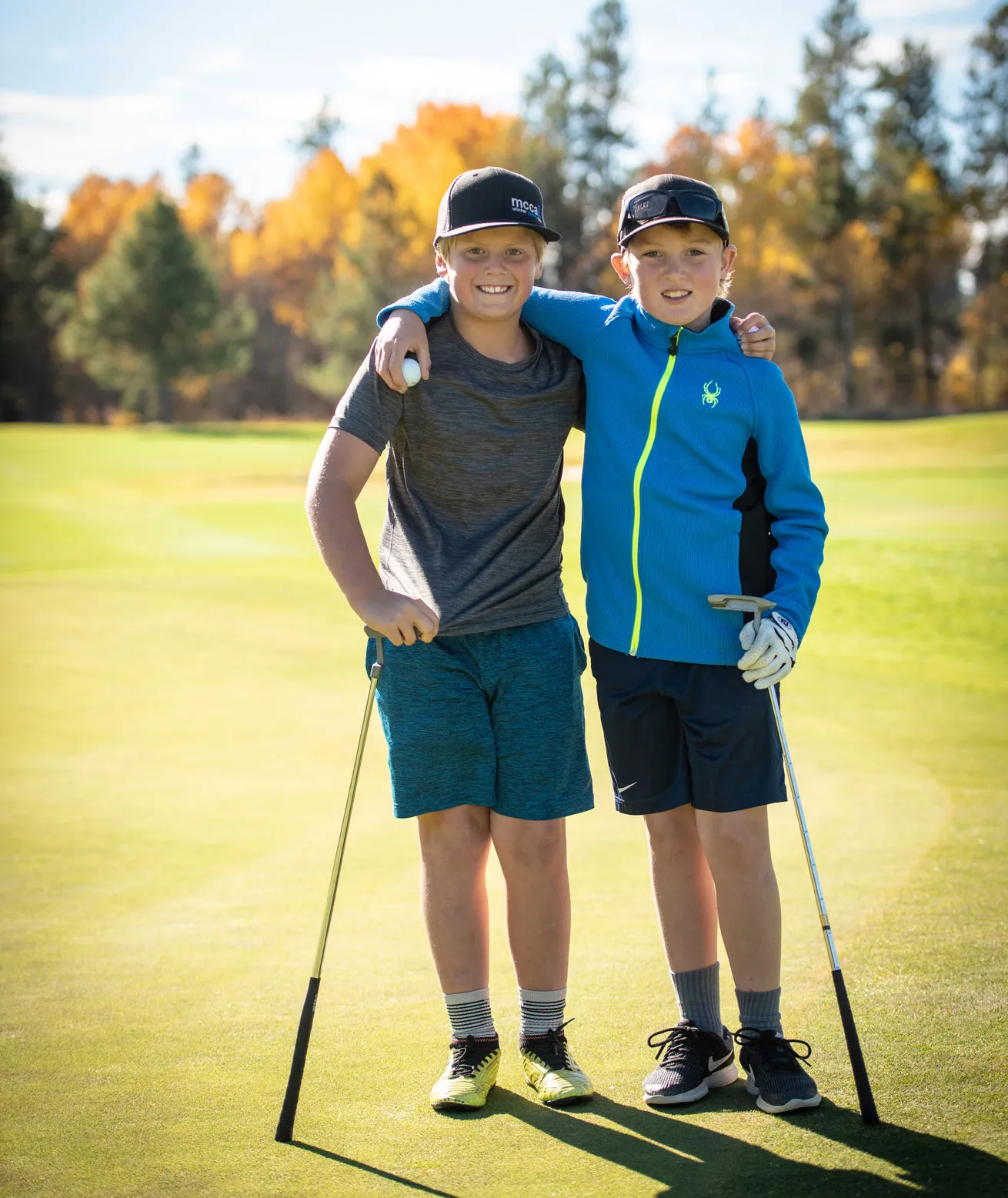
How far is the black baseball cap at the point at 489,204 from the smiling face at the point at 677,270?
21 centimetres

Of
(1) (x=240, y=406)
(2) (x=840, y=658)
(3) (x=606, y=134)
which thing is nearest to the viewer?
(2) (x=840, y=658)

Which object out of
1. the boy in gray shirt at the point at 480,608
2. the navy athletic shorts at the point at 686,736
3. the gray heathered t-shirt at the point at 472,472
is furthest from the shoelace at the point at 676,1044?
the gray heathered t-shirt at the point at 472,472

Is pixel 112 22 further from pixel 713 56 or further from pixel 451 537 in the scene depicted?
pixel 451 537

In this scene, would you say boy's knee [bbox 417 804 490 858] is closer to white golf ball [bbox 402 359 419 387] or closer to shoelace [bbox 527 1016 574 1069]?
shoelace [bbox 527 1016 574 1069]

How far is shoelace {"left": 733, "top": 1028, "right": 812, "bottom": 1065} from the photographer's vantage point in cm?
250

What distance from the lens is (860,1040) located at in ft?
8.63

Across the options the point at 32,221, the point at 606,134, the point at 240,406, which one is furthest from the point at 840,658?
the point at 240,406

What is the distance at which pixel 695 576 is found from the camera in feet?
8.70

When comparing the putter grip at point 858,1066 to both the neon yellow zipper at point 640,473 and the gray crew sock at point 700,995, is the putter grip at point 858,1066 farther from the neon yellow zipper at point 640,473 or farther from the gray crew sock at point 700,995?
the neon yellow zipper at point 640,473

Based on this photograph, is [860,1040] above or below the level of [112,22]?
below

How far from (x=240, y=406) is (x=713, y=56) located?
2387 centimetres

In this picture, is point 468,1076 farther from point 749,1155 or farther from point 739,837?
point 739,837

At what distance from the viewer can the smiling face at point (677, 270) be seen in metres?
Answer: 2.64

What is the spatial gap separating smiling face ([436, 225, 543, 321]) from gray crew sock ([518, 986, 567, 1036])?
1.38m
